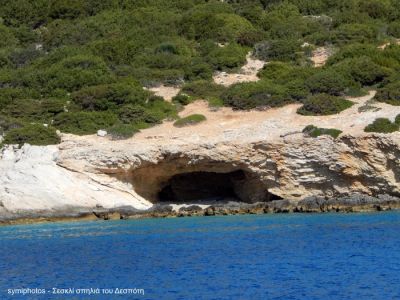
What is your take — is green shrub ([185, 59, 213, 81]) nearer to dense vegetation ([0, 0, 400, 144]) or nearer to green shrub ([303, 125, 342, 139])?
dense vegetation ([0, 0, 400, 144])

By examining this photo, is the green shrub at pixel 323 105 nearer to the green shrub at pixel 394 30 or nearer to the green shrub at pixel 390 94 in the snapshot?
the green shrub at pixel 390 94

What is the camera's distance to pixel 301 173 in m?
28.1

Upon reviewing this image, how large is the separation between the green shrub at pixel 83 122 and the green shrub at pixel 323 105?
791 cm

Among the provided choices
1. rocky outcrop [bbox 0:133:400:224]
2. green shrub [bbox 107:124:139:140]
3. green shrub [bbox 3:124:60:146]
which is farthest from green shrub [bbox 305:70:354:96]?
green shrub [bbox 3:124:60:146]

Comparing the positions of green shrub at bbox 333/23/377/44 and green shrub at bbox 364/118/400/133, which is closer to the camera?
green shrub at bbox 364/118/400/133

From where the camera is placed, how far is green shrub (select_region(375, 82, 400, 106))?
31.2 meters

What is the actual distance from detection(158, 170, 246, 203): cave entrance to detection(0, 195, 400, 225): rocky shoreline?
303 centimetres

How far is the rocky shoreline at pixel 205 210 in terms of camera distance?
26531 mm

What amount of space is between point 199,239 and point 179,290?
7.27 metres

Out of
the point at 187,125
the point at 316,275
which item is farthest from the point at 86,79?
the point at 316,275

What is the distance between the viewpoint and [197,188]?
1275 inches

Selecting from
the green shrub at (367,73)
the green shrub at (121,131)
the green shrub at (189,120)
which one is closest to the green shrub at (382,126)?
the green shrub at (367,73)

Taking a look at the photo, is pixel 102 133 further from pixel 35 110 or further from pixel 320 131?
pixel 320 131

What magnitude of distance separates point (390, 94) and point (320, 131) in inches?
192
